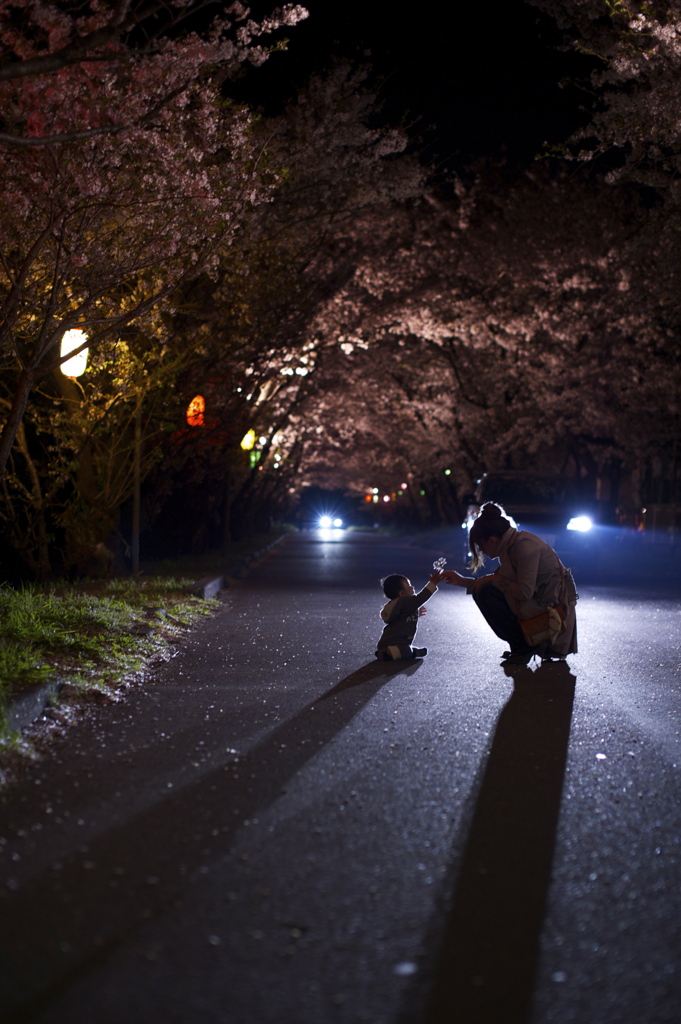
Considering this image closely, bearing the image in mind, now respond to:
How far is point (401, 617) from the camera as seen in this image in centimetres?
945

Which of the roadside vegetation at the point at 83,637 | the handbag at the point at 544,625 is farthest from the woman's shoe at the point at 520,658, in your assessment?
the roadside vegetation at the point at 83,637

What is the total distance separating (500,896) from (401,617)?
560 centimetres

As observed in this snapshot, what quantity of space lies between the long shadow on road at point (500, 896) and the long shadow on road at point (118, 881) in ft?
3.25


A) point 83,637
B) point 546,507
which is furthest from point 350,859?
point 546,507

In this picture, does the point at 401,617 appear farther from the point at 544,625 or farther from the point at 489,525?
the point at 544,625

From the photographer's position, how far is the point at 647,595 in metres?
17.5


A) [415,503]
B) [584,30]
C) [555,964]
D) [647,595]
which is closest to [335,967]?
[555,964]

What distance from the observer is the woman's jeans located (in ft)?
29.4

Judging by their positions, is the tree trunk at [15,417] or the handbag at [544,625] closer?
the handbag at [544,625]

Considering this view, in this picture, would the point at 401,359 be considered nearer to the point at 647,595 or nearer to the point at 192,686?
the point at 647,595

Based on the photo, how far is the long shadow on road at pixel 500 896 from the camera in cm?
310

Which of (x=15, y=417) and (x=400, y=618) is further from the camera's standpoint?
(x=15, y=417)

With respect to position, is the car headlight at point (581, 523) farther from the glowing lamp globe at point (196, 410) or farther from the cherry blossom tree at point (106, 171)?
the cherry blossom tree at point (106, 171)

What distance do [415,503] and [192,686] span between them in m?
61.5
